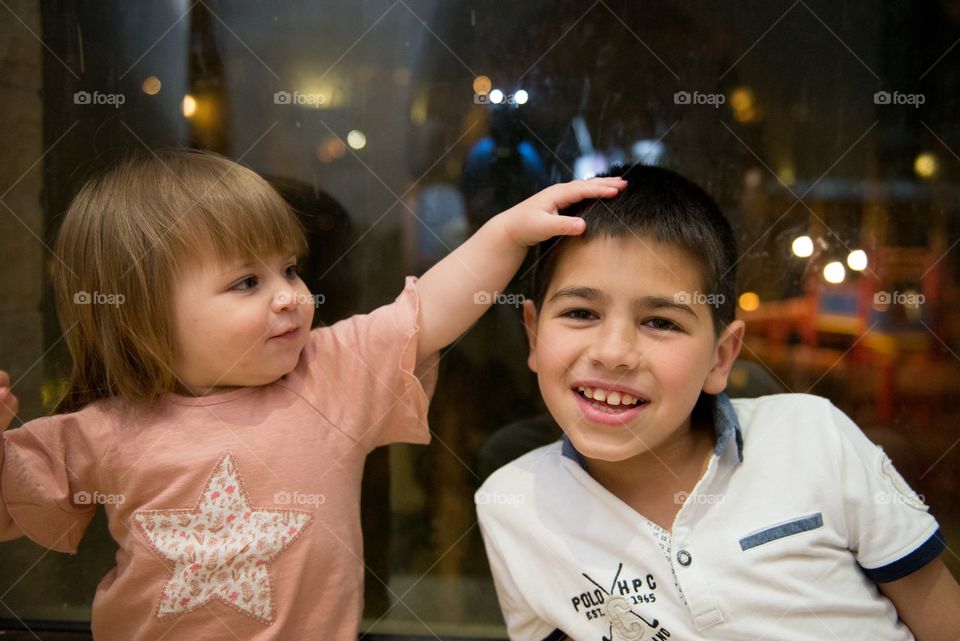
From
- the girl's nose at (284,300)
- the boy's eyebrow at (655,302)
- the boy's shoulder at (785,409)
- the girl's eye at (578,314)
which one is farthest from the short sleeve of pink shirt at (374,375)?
the boy's shoulder at (785,409)

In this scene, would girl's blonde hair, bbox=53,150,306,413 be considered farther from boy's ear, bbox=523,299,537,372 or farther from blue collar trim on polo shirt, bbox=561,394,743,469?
blue collar trim on polo shirt, bbox=561,394,743,469

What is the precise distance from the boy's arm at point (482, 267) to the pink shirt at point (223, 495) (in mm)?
31

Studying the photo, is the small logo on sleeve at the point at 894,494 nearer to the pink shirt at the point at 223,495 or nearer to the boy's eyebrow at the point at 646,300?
the boy's eyebrow at the point at 646,300

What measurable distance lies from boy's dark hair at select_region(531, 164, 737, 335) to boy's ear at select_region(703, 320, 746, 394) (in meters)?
0.02

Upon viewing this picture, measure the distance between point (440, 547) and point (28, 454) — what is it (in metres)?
0.69

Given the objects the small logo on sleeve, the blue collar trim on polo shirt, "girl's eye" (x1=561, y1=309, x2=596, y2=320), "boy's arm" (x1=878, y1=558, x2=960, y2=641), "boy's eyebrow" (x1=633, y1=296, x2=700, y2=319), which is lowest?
"boy's arm" (x1=878, y1=558, x2=960, y2=641)

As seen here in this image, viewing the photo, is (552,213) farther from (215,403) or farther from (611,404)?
(215,403)

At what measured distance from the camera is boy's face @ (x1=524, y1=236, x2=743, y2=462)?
1.00 metres

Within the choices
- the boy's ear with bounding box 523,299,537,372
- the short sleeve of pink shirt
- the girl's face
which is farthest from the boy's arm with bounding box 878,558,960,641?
the girl's face

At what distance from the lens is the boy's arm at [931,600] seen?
3.43 feet

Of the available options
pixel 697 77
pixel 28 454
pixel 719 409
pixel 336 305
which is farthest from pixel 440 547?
pixel 697 77

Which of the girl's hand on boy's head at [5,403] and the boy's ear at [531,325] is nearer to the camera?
the girl's hand on boy's head at [5,403]

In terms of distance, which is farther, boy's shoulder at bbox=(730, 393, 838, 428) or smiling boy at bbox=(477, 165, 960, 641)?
boy's shoulder at bbox=(730, 393, 838, 428)

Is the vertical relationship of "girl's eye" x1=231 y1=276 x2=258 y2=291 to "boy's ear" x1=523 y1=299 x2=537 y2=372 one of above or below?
above
